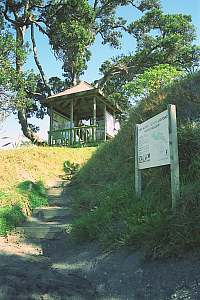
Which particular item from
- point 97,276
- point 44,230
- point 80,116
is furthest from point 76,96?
point 97,276

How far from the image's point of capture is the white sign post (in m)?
4.25

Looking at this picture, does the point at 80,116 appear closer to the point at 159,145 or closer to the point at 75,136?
the point at 75,136

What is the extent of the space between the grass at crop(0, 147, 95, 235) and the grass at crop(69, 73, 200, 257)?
970 millimetres

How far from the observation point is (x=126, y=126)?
831 cm

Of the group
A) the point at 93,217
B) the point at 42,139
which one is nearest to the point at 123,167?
the point at 93,217

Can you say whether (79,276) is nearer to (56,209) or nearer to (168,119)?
(168,119)

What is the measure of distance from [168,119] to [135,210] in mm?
1243

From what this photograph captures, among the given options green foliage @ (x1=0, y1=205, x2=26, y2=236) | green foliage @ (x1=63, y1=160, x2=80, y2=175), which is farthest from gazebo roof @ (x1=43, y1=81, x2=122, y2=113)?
green foliage @ (x1=0, y1=205, x2=26, y2=236)

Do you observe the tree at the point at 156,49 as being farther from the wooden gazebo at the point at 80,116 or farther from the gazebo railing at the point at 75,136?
the gazebo railing at the point at 75,136

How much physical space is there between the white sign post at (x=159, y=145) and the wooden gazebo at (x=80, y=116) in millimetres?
10390

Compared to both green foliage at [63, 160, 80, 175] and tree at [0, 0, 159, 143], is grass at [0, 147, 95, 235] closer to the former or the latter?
green foliage at [63, 160, 80, 175]

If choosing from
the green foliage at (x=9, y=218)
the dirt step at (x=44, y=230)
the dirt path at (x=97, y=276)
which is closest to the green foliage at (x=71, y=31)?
the green foliage at (x=9, y=218)

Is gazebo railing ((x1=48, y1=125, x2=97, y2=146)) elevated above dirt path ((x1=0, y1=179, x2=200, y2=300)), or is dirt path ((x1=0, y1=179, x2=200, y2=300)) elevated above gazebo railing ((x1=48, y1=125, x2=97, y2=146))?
gazebo railing ((x1=48, y1=125, x2=97, y2=146))

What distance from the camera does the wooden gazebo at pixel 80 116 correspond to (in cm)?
1742
